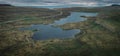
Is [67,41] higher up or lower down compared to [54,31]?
lower down

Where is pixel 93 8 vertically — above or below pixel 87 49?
above

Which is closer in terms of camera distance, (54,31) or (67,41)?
(67,41)

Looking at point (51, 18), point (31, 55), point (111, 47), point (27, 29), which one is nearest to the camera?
point (31, 55)

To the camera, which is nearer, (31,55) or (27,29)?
(31,55)

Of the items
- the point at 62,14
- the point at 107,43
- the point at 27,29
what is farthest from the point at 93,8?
the point at 27,29

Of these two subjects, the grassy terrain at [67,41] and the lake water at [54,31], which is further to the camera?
the lake water at [54,31]

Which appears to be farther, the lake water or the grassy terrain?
the lake water

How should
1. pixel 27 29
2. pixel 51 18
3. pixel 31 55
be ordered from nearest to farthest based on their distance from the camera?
pixel 31 55 → pixel 27 29 → pixel 51 18

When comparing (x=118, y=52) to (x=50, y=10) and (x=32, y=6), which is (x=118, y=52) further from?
(x=32, y=6)
